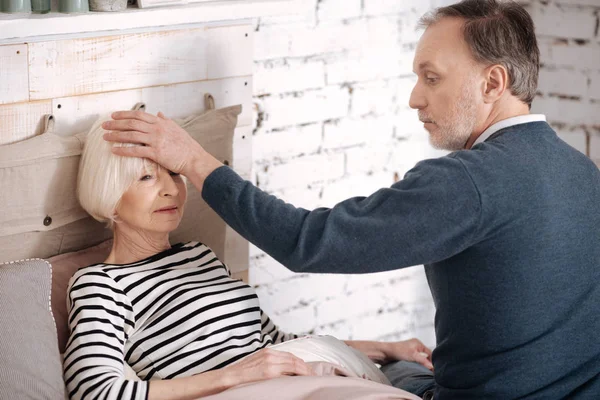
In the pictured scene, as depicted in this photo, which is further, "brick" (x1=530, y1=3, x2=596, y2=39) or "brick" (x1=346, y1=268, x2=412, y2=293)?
"brick" (x1=346, y1=268, x2=412, y2=293)

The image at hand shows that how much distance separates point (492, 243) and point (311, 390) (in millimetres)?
460

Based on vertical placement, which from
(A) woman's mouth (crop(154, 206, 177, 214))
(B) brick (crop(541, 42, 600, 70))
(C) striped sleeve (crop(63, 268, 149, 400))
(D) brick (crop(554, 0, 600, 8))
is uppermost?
(D) brick (crop(554, 0, 600, 8))

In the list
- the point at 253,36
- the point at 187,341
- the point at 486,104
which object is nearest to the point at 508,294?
the point at 486,104

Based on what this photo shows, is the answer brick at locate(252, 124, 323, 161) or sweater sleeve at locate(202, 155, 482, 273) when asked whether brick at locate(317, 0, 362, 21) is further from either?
sweater sleeve at locate(202, 155, 482, 273)

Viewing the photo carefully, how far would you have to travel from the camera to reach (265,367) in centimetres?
169

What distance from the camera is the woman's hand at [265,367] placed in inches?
65.6

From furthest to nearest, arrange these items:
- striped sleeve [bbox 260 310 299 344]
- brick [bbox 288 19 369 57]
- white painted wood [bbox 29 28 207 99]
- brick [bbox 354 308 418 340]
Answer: brick [bbox 354 308 418 340] → brick [bbox 288 19 369 57] → striped sleeve [bbox 260 310 299 344] → white painted wood [bbox 29 28 207 99]

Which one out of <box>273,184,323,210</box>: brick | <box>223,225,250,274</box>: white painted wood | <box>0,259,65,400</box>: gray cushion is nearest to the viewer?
<box>0,259,65,400</box>: gray cushion

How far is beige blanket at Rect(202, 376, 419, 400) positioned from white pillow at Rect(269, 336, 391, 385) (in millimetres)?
167

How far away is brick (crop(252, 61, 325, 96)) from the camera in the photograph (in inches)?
94.5

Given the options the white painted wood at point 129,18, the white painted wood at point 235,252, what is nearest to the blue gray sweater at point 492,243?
the white painted wood at point 129,18

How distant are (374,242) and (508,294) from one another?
288 mm

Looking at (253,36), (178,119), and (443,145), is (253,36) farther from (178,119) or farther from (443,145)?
(443,145)

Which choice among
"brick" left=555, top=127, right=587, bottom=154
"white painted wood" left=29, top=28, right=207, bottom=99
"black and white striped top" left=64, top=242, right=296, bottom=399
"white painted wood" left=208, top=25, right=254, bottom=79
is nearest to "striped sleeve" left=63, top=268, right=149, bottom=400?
"black and white striped top" left=64, top=242, right=296, bottom=399
